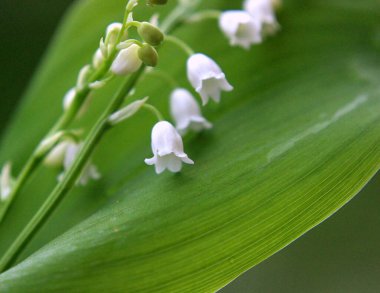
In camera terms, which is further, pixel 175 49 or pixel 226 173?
pixel 175 49

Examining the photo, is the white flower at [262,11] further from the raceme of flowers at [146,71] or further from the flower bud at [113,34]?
the flower bud at [113,34]

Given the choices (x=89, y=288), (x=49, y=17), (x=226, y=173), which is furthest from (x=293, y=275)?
(x=49, y=17)

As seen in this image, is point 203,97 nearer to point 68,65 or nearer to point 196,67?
point 196,67

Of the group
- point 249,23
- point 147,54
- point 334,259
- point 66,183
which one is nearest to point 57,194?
point 66,183

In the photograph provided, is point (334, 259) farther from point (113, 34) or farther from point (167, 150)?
point (113, 34)

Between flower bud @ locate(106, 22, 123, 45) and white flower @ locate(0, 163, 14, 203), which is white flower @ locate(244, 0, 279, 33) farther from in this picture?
white flower @ locate(0, 163, 14, 203)

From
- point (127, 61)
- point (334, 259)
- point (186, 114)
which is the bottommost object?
point (334, 259)
